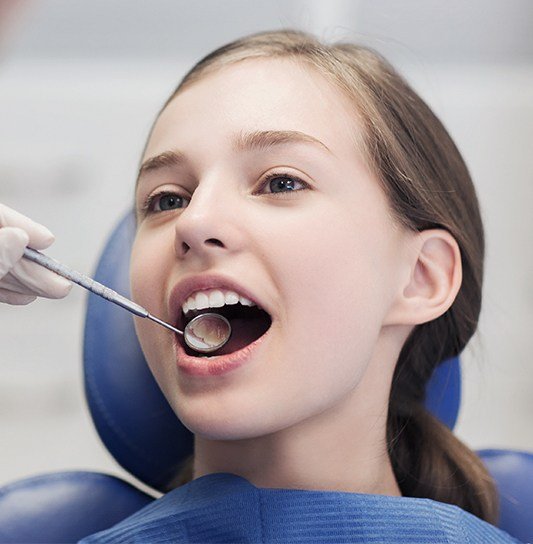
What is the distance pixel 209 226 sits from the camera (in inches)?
40.9

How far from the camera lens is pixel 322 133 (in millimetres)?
1145

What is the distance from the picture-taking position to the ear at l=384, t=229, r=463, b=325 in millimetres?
1225

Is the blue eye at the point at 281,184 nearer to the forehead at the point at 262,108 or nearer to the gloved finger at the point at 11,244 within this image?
the forehead at the point at 262,108

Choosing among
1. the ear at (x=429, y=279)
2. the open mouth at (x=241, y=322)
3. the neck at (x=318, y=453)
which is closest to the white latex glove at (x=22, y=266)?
the open mouth at (x=241, y=322)

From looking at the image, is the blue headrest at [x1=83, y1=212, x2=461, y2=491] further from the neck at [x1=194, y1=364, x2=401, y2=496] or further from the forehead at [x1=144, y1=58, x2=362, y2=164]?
the forehead at [x1=144, y1=58, x2=362, y2=164]

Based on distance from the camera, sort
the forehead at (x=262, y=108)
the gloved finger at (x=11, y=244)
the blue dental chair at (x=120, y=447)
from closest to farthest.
Result: the gloved finger at (x=11, y=244), the forehead at (x=262, y=108), the blue dental chair at (x=120, y=447)

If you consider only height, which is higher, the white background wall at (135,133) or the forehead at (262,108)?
the white background wall at (135,133)

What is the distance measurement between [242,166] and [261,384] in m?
0.29

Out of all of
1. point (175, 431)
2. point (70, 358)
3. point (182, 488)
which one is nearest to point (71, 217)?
point (70, 358)

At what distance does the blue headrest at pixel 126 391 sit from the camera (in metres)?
1.37

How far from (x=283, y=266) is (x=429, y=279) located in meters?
0.31

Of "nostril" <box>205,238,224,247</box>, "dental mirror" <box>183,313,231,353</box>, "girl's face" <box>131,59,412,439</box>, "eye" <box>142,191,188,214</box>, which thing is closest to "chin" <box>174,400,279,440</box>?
"girl's face" <box>131,59,412,439</box>

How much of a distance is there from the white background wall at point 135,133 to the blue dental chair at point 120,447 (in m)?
1.25

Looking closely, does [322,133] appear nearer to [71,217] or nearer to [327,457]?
Result: [327,457]
